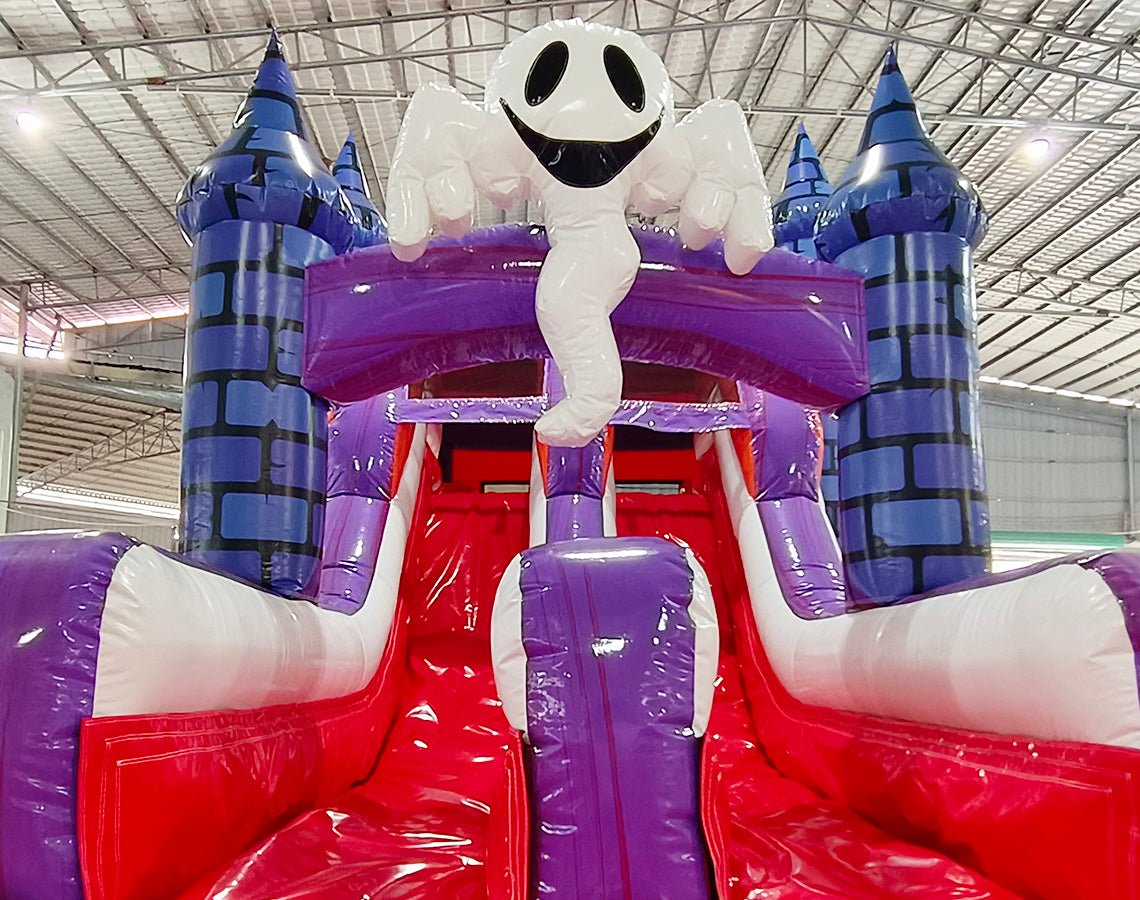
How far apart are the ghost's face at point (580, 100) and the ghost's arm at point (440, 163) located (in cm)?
4

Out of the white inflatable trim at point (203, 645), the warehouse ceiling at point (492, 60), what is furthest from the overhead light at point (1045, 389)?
the white inflatable trim at point (203, 645)

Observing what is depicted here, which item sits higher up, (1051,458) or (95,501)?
(1051,458)

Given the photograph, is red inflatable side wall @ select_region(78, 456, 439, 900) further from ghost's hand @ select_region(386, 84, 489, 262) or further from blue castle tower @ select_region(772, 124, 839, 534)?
blue castle tower @ select_region(772, 124, 839, 534)

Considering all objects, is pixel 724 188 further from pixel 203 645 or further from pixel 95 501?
pixel 95 501

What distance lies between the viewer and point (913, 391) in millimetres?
1721

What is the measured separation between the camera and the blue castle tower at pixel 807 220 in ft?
9.15

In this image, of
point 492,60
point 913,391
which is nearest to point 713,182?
point 913,391

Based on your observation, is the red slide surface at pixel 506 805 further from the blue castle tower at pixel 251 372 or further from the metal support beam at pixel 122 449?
the metal support beam at pixel 122 449

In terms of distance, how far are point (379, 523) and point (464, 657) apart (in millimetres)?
429

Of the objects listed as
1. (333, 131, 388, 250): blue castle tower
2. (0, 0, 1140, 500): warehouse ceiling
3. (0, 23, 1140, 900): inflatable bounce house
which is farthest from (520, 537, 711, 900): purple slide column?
(0, 0, 1140, 500): warehouse ceiling

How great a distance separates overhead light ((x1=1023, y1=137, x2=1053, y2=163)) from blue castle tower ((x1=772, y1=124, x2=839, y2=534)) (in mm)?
3685

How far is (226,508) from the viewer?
171 cm

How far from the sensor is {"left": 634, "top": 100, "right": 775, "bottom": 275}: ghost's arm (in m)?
1.56

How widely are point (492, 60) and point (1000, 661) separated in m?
5.28
